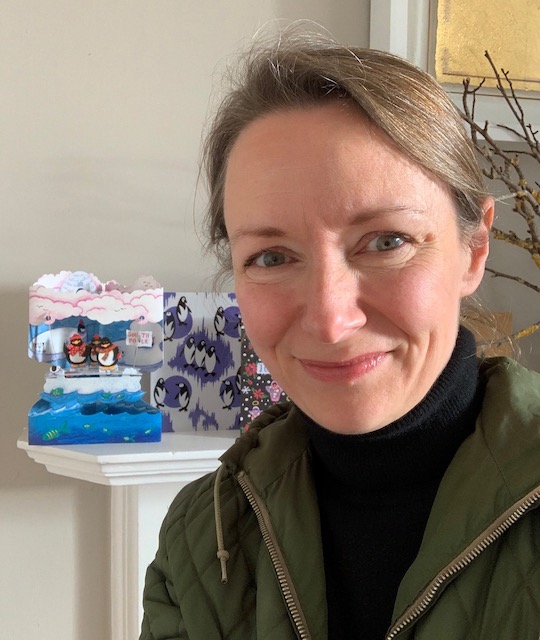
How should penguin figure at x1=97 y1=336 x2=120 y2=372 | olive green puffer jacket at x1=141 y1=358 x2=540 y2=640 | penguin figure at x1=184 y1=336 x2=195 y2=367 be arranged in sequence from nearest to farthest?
olive green puffer jacket at x1=141 y1=358 x2=540 y2=640 < penguin figure at x1=97 y1=336 x2=120 y2=372 < penguin figure at x1=184 y1=336 x2=195 y2=367

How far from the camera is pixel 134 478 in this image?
1.17 meters

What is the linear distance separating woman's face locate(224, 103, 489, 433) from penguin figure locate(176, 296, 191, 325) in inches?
23.7

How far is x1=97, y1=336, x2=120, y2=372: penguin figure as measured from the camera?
1240 millimetres

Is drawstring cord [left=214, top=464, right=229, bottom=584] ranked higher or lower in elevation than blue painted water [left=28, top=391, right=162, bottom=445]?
lower

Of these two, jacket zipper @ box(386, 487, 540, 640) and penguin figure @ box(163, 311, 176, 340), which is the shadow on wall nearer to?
penguin figure @ box(163, 311, 176, 340)

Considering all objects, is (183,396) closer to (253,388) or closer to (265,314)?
(253,388)

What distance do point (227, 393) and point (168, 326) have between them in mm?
151

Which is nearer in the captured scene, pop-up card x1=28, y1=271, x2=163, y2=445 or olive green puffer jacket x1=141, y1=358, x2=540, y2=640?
olive green puffer jacket x1=141, y1=358, x2=540, y2=640

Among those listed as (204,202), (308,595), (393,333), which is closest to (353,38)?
(204,202)

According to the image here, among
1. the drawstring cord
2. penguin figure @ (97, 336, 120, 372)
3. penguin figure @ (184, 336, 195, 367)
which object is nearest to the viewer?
the drawstring cord

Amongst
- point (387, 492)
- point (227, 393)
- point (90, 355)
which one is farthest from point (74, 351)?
point (387, 492)

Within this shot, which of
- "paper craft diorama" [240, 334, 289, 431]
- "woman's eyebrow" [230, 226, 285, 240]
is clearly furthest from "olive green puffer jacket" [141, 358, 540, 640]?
"paper craft diorama" [240, 334, 289, 431]

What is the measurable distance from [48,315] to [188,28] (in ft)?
1.94

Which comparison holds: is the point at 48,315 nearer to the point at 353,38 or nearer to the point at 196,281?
the point at 196,281
